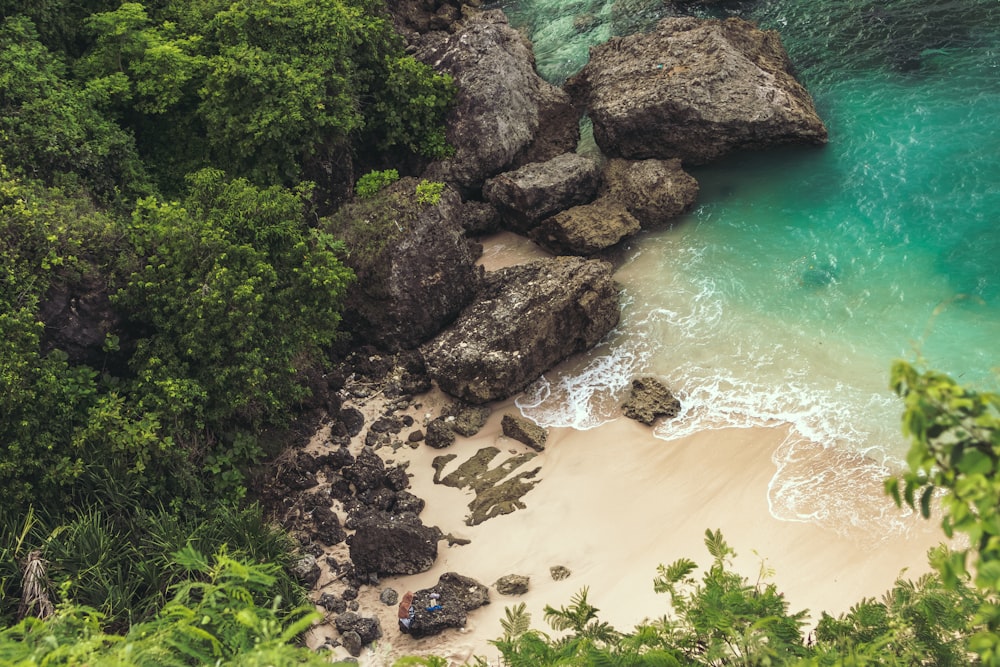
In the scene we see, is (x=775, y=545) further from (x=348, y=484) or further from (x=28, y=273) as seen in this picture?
(x=28, y=273)

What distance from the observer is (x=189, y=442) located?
12664mm

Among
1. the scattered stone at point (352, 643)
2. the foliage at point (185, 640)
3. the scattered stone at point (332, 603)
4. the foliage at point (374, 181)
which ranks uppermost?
the foliage at point (185, 640)

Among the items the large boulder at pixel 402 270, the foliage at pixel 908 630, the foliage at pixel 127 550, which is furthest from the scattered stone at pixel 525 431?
the foliage at pixel 908 630

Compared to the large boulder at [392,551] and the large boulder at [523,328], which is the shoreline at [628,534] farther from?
the large boulder at [523,328]

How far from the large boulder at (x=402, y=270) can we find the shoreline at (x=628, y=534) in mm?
3221

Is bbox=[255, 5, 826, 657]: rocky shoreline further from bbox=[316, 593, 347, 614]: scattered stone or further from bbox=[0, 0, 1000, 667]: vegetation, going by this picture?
bbox=[0, 0, 1000, 667]: vegetation

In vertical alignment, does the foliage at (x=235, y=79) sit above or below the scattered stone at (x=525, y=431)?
above

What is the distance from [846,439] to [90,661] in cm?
1240

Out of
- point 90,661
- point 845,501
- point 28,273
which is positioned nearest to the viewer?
point 90,661

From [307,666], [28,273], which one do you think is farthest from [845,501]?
[28,273]

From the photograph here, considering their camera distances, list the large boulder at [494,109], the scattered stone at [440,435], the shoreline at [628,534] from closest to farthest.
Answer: the shoreline at [628,534], the scattered stone at [440,435], the large boulder at [494,109]

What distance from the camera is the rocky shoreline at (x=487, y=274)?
13383 mm

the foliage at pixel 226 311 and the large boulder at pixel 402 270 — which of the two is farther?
the large boulder at pixel 402 270

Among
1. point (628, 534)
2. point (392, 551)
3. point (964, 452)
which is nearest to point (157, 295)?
point (392, 551)
